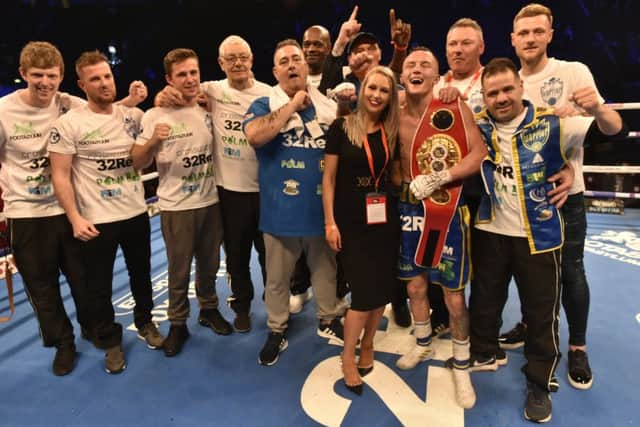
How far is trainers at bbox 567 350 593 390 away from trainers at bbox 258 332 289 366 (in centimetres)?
134

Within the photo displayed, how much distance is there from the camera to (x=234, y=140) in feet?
7.06

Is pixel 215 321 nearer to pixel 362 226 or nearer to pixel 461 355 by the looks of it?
pixel 362 226

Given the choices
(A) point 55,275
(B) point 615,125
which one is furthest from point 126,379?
(B) point 615,125

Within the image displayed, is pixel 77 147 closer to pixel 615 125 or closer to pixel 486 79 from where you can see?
pixel 486 79

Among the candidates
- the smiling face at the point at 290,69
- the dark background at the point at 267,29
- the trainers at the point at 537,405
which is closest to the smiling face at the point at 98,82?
the smiling face at the point at 290,69

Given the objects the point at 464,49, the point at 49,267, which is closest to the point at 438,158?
the point at 464,49

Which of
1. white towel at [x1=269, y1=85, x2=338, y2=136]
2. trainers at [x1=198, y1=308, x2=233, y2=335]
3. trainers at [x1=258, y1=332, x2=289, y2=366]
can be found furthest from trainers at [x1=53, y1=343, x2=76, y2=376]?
white towel at [x1=269, y1=85, x2=338, y2=136]

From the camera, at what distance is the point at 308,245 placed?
200 centimetres

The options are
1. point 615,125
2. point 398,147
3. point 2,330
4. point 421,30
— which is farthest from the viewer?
point 421,30

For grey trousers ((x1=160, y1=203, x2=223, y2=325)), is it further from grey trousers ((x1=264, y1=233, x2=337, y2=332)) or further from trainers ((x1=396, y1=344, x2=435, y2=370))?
trainers ((x1=396, y1=344, x2=435, y2=370))

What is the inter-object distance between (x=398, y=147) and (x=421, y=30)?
5.81 meters

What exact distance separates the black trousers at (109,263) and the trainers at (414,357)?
54.8 inches

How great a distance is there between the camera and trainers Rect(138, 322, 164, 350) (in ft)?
7.02

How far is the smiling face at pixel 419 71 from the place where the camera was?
165cm
